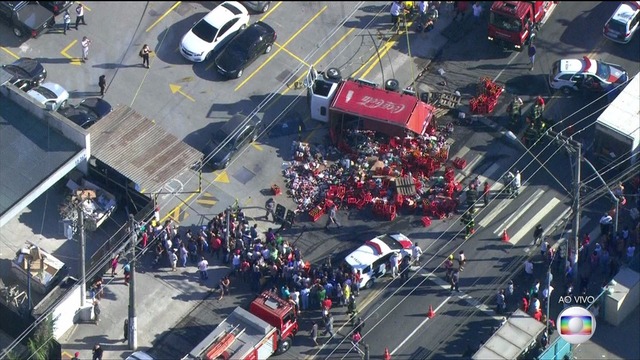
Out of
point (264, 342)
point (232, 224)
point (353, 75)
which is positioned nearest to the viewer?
point (264, 342)

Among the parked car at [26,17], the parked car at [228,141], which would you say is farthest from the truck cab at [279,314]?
the parked car at [26,17]

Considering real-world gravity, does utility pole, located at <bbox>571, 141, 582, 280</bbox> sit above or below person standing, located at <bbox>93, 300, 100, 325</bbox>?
below

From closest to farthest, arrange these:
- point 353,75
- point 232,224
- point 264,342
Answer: point 264,342 < point 232,224 < point 353,75

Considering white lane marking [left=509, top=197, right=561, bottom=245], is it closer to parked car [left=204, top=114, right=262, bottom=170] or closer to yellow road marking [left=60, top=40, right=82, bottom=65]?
parked car [left=204, top=114, right=262, bottom=170]

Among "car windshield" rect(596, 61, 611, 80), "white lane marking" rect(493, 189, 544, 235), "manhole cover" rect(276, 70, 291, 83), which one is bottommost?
"white lane marking" rect(493, 189, 544, 235)

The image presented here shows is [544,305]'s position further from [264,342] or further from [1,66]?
[1,66]

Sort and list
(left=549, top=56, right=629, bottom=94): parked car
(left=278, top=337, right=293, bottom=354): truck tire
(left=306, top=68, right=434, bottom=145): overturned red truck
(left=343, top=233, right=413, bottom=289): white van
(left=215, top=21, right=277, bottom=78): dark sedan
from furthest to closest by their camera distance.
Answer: (left=215, top=21, right=277, bottom=78): dark sedan, (left=549, top=56, right=629, bottom=94): parked car, (left=306, top=68, right=434, bottom=145): overturned red truck, (left=343, top=233, right=413, bottom=289): white van, (left=278, top=337, right=293, bottom=354): truck tire

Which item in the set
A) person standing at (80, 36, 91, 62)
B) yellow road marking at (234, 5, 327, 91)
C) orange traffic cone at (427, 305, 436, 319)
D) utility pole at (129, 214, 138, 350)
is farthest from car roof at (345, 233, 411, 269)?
person standing at (80, 36, 91, 62)

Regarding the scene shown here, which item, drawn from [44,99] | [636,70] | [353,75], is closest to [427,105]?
[353,75]
